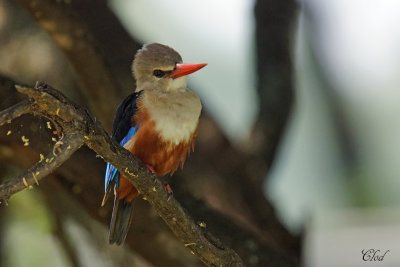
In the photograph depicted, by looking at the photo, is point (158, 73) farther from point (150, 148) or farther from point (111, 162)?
point (111, 162)

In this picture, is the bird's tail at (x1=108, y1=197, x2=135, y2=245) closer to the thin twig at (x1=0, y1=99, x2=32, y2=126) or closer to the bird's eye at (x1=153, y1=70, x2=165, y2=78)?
the bird's eye at (x1=153, y1=70, x2=165, y2=78)

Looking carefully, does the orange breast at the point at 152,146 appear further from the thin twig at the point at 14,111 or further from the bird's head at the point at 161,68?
the thin twig at the point at 14,111

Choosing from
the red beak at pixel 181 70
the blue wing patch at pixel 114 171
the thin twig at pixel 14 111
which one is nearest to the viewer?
the thin twig at pixel 14 111

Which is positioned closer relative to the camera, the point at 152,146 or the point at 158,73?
the point at 152,146

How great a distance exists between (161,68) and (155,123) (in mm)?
306

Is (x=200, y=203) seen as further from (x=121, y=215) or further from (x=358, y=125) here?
(x=358, y=125)

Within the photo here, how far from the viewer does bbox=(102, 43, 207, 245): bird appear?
9.54 feet

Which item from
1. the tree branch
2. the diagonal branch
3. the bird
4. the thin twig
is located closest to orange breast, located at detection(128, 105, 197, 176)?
the bird

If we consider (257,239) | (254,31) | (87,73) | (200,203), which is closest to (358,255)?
(257,239)

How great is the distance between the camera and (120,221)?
2.99 meters

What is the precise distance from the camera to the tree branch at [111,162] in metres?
1.91

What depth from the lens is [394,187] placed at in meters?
4.89

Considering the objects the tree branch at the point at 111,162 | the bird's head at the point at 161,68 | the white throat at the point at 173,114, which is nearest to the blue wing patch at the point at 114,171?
the white throat at the point at 173,114

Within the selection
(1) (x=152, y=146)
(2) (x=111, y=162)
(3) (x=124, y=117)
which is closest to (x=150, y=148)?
(1) (x=152, y=146)
